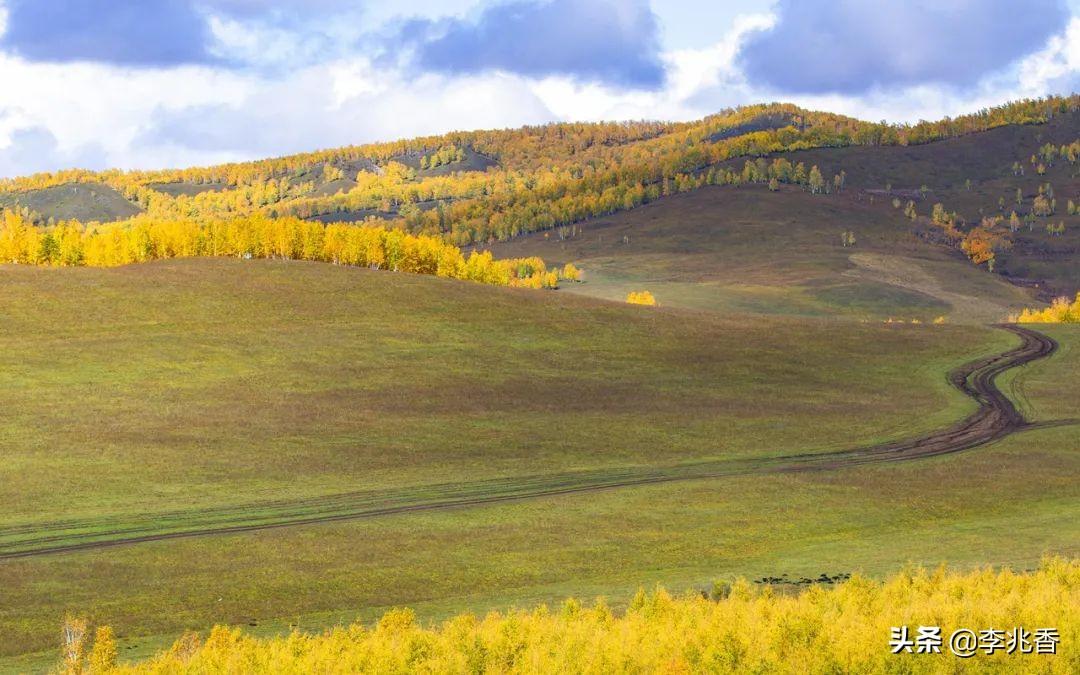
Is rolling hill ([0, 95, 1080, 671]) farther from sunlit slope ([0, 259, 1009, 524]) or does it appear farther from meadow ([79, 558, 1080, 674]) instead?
meadow ([79, 558, 1080, 674])

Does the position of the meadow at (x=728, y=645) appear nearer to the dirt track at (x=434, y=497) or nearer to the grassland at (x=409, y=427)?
the grassland at (x=409, y=427)

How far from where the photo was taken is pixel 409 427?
3295 inches

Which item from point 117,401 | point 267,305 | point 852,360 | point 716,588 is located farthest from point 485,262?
point 716,588

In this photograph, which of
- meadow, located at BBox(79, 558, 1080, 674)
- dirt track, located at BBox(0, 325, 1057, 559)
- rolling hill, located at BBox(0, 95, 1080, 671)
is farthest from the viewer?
dirt track, located at BBox(0, 325, 1057, 559)

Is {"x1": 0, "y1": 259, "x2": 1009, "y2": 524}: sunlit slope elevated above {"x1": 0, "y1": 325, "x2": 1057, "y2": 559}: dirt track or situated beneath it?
elevated above

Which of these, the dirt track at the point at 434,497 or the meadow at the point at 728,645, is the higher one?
the meadow at the point at 728,645

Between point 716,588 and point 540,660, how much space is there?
50.8 feet

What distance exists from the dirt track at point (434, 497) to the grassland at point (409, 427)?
1.61 metres

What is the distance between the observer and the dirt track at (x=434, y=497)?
188ft

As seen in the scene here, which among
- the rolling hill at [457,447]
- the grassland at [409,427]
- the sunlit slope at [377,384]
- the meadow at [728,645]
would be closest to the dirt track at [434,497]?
the rolling hill at [457,447]

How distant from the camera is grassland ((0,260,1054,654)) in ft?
170

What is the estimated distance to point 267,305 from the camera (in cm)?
11762

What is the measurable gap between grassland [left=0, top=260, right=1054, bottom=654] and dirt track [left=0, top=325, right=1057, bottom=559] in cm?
161

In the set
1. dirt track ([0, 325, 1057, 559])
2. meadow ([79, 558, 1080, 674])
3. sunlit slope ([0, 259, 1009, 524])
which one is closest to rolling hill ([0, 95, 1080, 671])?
dirt track ([0, 325, 1057, 559])
